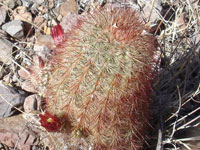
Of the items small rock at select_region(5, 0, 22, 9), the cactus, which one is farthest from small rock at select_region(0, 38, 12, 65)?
the cactus

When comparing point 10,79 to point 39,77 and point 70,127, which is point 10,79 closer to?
point 39,77

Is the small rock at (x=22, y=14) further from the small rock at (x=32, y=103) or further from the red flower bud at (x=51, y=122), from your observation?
the red flower bud at (x=51, y=122)

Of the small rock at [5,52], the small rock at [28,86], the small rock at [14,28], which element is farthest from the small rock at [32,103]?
the small rock at [14,28]

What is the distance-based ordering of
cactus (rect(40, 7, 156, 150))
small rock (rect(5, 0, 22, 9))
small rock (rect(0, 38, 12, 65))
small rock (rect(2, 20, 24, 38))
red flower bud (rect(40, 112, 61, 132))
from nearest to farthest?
cactus (rect(40, 7, 156, 150)) → red flower bud (rect(40, 112, 61, 132)) → small rock (rect(0, 38, 12, 65)) → small rock (rect(2, 20, 24, 38)) → small rock (rect(5, 0, 22, 9))

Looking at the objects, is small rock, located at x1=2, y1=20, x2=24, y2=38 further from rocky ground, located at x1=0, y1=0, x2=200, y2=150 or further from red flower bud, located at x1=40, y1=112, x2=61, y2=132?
red flower bud, located at x1=40, y1=112, x2=61, y2=132

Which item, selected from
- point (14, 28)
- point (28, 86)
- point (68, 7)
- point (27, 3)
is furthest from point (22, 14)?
point (28, 86)

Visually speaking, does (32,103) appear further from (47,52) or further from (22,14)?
(22,14)

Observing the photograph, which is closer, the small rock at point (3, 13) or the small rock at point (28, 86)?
the small rock at point (28, 86)
